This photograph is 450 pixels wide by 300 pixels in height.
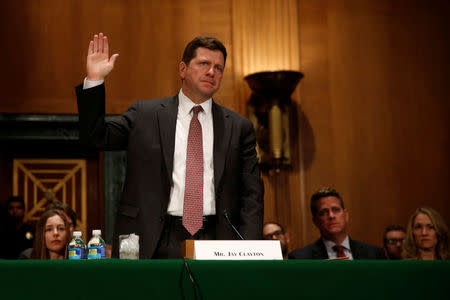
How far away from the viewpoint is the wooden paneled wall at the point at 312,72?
16.9 feet

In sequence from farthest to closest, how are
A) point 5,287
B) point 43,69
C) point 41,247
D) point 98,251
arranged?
1. point 43,69
2. point 41,247
3. point 98,251
4. point 5,287

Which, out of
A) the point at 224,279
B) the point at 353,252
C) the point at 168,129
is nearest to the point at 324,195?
the point at 353,252

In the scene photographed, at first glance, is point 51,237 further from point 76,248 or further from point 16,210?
point 76,248

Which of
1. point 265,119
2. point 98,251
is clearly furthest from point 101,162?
point 98,251

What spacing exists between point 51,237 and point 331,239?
1690 millimetres

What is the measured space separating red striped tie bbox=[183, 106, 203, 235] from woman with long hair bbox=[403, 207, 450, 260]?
81.0 inches

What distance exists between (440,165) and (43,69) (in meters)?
3.15

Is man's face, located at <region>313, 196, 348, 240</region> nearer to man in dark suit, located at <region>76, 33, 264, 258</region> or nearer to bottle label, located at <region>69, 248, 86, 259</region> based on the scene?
man in dark suit, located at <region>76, 33, 264, 258</region>

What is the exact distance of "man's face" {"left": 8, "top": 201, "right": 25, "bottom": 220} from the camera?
5.05 m

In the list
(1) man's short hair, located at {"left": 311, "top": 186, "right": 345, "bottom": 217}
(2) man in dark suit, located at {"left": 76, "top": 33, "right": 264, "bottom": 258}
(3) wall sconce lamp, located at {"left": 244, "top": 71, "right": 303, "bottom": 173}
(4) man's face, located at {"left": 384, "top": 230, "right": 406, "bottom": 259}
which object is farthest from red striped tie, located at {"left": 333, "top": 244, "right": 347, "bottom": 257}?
(2) man in dark suit, located at {"left": 76, "top": 33, "right": 264, "bottom": 258}

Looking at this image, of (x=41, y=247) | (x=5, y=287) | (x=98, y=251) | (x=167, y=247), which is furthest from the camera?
(x=41, y=247)

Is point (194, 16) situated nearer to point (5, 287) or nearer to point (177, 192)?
point (177, 192)

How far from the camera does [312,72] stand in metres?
5.45

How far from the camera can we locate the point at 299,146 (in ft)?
17.5
